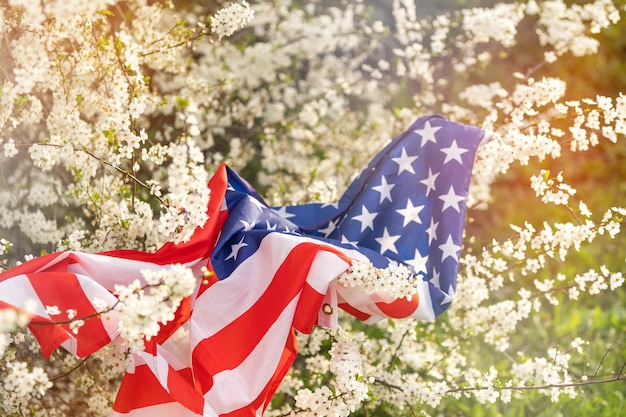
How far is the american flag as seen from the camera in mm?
2314

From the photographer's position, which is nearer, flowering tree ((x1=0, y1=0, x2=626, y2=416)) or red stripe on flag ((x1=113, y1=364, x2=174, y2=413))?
red stripe on flag ((x1=113, y1=364, x2=174, y2=413))

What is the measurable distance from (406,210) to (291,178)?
1.98 m

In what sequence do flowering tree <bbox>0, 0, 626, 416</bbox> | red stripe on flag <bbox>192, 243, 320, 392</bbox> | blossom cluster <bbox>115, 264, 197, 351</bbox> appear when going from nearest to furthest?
blossom cluster <bbox>115, 264, 197, 351</bbox> < red stripe on flag <bbox>192, 243, 320, 392</bbox> < flowering tree <bbox>0, 0, 626, 416</bbox>

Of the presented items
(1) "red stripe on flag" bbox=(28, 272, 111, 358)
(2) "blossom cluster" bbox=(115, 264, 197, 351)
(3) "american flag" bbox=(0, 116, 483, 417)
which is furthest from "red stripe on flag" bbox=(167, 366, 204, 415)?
(2) "blossom cluster" bbox=(115, 264, 197, 351)

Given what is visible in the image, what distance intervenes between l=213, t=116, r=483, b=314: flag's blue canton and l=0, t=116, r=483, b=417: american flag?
0.04 ft

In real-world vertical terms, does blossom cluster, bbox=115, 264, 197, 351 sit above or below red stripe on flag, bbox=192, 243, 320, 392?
above

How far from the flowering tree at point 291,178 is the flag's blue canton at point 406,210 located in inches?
10.2

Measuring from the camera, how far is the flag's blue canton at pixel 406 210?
284cm

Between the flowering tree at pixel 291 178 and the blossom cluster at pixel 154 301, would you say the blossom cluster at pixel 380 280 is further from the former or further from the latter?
the blossom cluster at pixel 154 301

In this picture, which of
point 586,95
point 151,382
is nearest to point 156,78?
point 151,382

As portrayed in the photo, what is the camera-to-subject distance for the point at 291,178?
16.1ft

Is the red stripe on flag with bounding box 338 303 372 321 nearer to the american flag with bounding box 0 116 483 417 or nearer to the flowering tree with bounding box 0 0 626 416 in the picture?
the american flag with bounding box 0 116 483 417

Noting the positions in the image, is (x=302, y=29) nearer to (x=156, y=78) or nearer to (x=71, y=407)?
(x=156, y=78)

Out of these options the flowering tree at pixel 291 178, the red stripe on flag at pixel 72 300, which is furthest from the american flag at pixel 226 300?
the flowering tree at pixel 291 178
